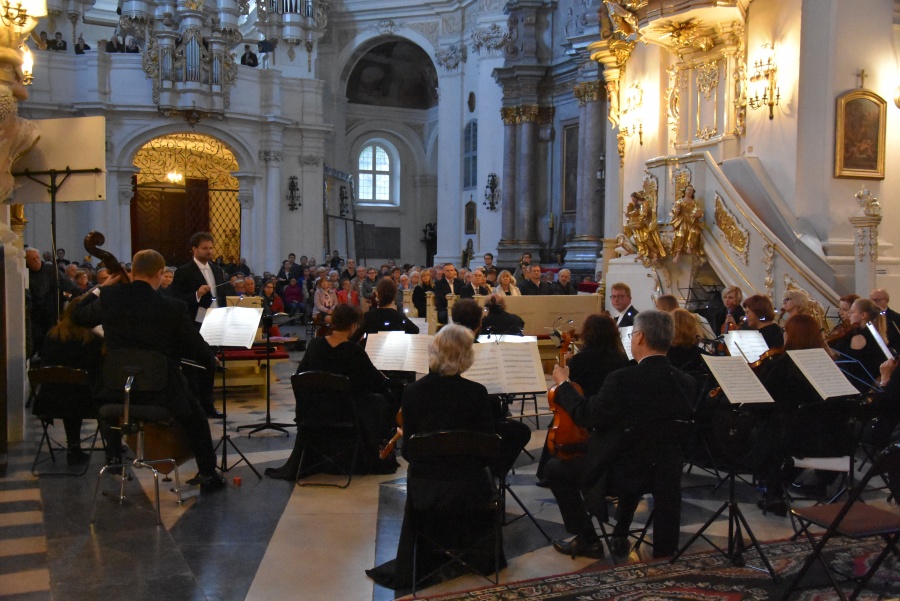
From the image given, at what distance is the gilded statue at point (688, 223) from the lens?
1098 centimetres

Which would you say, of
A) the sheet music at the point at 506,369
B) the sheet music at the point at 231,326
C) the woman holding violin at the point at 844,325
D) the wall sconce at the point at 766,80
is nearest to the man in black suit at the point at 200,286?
the sheet music at the point at 231,326

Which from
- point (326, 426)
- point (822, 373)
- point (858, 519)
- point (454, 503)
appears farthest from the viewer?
point (326, 426)

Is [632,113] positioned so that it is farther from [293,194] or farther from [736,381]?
[293,194]

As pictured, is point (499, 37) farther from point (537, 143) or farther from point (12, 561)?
point (12, 561)

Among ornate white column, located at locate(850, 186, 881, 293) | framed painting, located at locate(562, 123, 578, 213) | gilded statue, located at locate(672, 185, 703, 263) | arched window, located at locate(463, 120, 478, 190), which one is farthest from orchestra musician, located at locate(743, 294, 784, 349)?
arched window, located at locate(463, 120, 478, 190)

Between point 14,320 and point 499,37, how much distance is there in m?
18.9

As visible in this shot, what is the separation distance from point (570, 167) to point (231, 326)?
16.7m

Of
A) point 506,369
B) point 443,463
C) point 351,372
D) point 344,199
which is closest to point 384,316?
point 351,372

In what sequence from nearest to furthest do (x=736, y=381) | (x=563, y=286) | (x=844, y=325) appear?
(x=736, y=381)
(x=844, y=325)
(x=563, y=286)

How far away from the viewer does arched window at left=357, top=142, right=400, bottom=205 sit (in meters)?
31.7

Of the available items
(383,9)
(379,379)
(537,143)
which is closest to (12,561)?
(379,379)

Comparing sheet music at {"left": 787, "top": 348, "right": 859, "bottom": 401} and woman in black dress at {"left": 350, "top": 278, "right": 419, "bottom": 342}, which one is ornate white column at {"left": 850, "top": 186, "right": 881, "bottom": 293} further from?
woman in black dress at {"left": 350, "top": 278, "right": 419, "bottom": 342}

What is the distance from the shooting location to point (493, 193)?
78.9ft

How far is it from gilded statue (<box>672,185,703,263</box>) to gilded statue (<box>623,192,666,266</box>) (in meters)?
0.45
